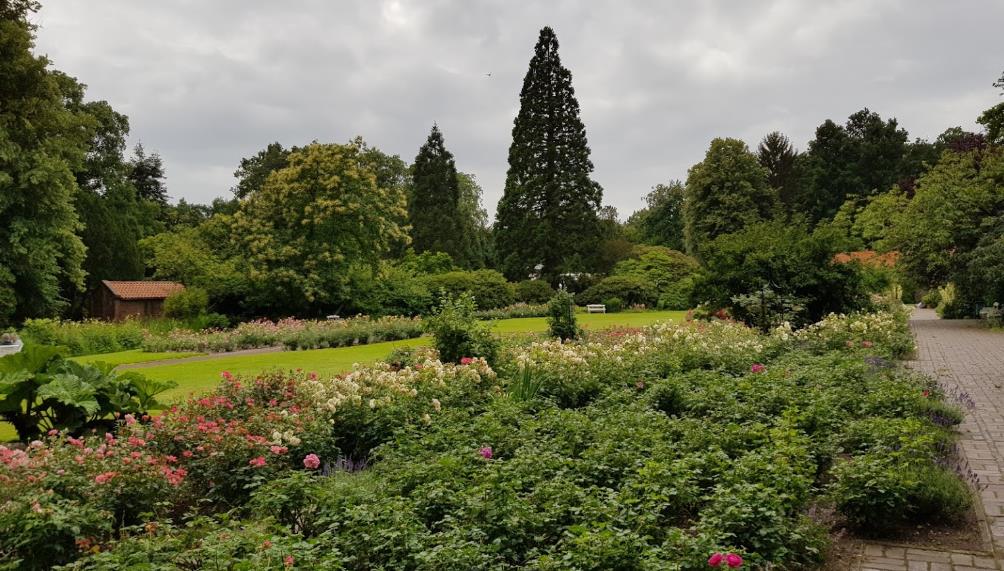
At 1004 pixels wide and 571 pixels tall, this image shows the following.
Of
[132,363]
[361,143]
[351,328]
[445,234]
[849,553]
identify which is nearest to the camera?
[849,553]

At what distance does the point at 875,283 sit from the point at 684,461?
22530 millimetres

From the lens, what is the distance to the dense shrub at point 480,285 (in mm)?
31844

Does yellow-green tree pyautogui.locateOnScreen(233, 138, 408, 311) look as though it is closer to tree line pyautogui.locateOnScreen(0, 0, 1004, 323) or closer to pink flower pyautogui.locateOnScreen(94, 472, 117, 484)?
tree line pyautogui.locateOnScreen(0, 0, 1004, 323)

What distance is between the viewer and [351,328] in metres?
19.8

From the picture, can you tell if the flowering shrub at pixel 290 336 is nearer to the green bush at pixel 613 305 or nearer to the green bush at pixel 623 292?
the green bush at pixel 613 305

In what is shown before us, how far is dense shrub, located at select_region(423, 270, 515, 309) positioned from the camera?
31.8 metres

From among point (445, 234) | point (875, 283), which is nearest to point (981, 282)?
point (875, 283)

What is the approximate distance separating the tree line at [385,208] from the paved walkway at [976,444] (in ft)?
11.7

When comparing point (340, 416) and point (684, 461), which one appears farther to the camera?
point (340, 416)

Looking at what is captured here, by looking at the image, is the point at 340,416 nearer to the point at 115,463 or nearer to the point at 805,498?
the point at 115,463

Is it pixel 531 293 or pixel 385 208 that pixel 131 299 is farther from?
pixel 531 293

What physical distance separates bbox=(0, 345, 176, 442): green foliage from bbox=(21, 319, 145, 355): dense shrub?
15.0 metres

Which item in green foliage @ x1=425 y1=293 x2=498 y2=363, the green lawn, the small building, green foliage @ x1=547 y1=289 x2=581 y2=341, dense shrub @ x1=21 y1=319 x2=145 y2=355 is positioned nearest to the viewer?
green foliage @ x1=425 y1=293 x2=498 y2=363

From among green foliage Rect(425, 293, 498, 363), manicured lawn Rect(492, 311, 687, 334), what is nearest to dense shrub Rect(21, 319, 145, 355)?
manicured lawn Rect(492, 311, 687, 334)
